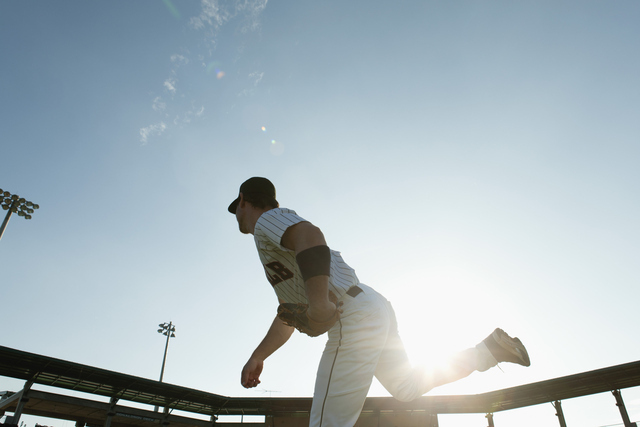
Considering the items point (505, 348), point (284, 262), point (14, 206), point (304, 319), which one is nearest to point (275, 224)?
point (284, 262)

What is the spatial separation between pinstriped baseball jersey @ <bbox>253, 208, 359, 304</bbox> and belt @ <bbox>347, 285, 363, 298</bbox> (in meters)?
0.03

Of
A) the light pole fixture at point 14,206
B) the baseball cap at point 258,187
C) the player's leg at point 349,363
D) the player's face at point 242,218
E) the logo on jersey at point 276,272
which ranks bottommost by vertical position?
the player's leg at point 349,363

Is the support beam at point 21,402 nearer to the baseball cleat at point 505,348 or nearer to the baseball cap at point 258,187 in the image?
the baseball cap at point 258,187

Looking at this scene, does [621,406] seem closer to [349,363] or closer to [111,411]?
[349,363]

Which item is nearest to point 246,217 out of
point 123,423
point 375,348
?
point 375,348

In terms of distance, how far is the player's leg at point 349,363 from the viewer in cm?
209

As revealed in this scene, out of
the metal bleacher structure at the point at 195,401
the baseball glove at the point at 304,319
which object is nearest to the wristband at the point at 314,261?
the baseball glove at the point at 304,319

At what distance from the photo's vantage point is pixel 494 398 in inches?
730

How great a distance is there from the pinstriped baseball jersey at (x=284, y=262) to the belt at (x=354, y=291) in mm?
25

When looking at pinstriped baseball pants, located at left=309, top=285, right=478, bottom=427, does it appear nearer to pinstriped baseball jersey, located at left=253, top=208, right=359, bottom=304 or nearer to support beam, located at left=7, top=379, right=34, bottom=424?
pinstriped baseball jersey, located at left=253, top=208, right=359, bottom=304

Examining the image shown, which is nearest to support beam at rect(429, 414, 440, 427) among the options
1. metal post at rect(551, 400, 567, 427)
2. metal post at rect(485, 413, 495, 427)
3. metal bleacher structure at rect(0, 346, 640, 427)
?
metal bleacher structure at rect(0, 346, 640, 427)

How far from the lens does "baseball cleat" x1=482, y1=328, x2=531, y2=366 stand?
8.61 ft

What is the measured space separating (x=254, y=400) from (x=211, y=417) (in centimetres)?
358

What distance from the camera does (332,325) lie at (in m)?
2.12
